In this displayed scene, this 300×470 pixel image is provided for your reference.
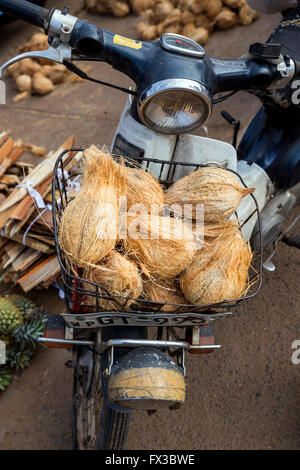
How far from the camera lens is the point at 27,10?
1613mm

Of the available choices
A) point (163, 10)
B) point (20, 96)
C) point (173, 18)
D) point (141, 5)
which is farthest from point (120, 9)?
point (20, 96)

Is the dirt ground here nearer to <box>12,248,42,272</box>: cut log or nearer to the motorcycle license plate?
<box>12,248,42,272</box>: cut log

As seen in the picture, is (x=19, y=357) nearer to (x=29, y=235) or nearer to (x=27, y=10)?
(x=29, y=235)

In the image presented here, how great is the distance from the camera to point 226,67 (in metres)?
1.75

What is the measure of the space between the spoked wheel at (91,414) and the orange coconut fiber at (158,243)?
73cm

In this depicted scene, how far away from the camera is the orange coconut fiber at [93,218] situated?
4.24ft

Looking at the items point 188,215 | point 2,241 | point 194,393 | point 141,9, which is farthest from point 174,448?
point 141,9

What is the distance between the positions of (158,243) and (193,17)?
4.38 metres

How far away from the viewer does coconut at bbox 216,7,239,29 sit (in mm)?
4863

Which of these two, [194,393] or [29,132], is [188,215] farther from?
[29,132]

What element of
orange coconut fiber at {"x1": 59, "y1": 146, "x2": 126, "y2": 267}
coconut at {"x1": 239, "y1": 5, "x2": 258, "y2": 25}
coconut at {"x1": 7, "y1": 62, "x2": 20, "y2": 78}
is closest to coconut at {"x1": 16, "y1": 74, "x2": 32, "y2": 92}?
coconut at {"x1": 7, "y1": 62, "x2": 20, "y2": 78}

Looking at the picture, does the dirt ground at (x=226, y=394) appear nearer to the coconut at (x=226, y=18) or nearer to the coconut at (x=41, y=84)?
the coconut at (x=41, y=84)

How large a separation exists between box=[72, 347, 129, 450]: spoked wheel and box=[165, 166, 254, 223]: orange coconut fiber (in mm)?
870

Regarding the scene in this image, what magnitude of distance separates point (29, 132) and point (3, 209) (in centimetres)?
167
